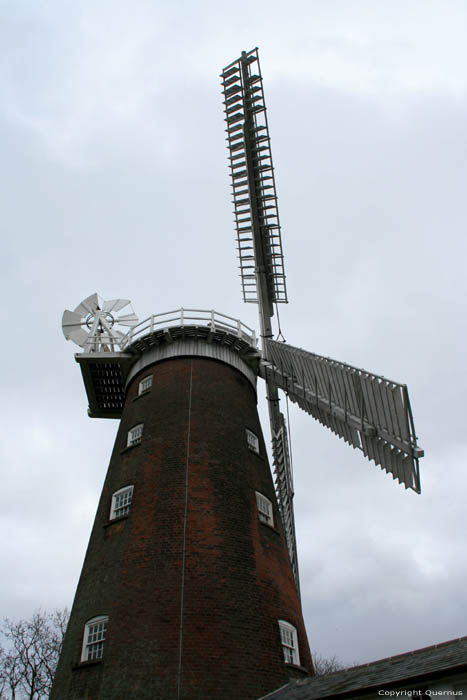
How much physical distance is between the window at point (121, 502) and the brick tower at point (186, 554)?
4cm

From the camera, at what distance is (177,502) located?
17.0 meters

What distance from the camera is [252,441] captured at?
2058cm

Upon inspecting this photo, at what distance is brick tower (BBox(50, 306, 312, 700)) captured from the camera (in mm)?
14125

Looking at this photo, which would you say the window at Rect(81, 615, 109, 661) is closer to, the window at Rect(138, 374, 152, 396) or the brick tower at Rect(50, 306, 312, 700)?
the brick tower at Rect(50, 306, 312, 700)

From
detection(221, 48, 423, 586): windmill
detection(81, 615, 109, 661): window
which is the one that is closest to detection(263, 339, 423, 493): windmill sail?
detection(221, 48, 423, 586): windmill

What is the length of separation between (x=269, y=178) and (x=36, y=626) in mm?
31711

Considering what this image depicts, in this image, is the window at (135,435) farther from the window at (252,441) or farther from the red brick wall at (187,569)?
the window at (252,441)

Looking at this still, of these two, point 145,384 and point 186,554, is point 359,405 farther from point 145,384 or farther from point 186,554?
point 145,384

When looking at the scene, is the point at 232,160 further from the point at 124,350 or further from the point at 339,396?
the point at 339,396

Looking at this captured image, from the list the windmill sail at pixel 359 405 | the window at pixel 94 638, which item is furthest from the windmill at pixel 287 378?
the window at pixel 94 638

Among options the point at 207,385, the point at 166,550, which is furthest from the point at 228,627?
the point at 207,385

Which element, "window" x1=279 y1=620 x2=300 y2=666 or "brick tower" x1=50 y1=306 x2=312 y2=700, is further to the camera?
"window" x1=279 y1=620 x2=300 y2=666

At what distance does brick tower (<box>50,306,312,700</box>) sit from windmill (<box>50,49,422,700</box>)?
4cm

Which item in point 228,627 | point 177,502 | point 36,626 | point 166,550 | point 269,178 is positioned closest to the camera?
point 228,627
